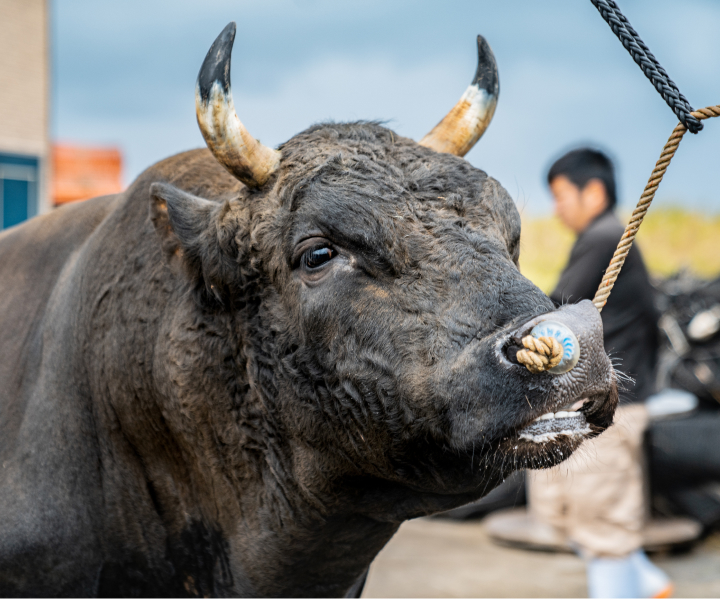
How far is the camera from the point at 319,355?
2350mm

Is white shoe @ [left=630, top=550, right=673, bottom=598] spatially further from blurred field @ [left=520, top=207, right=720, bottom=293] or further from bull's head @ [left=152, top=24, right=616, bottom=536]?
blurred field @ [left=520, top=207, right=720, bottom=293]

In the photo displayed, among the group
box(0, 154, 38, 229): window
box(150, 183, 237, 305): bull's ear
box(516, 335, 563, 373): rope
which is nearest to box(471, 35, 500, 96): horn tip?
box(150, 183, 237, 305): bull's ear

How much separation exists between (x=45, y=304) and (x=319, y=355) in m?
1.46

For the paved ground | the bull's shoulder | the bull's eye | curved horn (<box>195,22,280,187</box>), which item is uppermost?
curved horn (<box>195,22,280,187</box>)

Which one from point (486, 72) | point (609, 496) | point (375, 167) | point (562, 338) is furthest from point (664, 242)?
point (562, 338)

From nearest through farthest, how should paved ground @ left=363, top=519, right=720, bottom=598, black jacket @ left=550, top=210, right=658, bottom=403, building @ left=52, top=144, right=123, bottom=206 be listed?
black jacket @ left=550, top=210, right=658, bottom=403 < paved ground @ left=363, top=519, right=720, bottom=598 < building @ left=52, top=144, right=123, bottom=206

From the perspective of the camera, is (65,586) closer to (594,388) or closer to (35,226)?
(35,226)

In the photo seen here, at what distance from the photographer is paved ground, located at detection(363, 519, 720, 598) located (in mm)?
6223

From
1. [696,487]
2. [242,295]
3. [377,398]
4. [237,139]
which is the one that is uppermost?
[237,139]

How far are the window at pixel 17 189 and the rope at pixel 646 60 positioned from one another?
43.2 ft

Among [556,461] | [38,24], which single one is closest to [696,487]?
[556,461]

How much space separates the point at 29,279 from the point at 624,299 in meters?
3.98

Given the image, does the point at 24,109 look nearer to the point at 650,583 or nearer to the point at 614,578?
the point at 614,578

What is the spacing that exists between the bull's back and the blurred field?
1382cm
